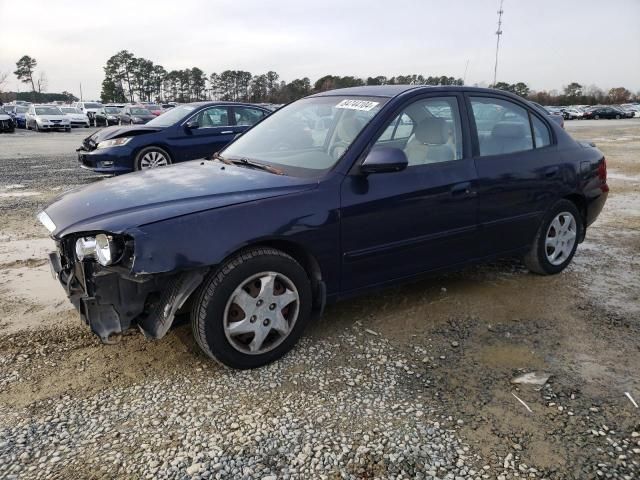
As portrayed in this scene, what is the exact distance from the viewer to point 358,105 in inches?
144

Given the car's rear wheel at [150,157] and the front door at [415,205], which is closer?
the front door at [415,205]

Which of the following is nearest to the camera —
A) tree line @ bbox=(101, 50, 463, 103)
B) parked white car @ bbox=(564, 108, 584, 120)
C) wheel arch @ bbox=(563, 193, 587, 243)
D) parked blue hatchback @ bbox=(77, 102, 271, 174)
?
wheel arch @ bbox=(563, 193, 587, 243)

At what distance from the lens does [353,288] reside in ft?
10.9

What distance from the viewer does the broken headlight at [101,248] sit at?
2592 mm

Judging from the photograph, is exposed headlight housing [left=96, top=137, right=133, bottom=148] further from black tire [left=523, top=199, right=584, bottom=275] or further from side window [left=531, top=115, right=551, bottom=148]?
black tire [left=523, top=199, right=584, bottom=275]

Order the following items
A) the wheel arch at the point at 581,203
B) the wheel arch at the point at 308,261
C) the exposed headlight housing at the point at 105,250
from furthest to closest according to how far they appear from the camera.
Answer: the wheel arch at the point at 581,203, the wheel arch at the point at 308,261, the exposed headlight housing at the point at 105,250

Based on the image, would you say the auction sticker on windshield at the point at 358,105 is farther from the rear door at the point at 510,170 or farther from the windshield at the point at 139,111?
the windshield at the point at 139,111

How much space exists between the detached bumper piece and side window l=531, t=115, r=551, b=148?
3122 millimetres

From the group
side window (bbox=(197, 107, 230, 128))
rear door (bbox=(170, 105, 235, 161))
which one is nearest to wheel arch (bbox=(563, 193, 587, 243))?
rear door (bbox=(170, 105, 235, 161))

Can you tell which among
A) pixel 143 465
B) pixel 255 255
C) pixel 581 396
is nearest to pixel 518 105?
pixel 581 396

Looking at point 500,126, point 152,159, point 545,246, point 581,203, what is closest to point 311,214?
point 500,126

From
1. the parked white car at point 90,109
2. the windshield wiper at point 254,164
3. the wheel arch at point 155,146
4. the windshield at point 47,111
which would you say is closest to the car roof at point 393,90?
the windshield wiper at point 254,164

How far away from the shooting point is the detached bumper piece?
270 centimetres

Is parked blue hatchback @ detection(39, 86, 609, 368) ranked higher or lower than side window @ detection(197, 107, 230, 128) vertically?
lower
